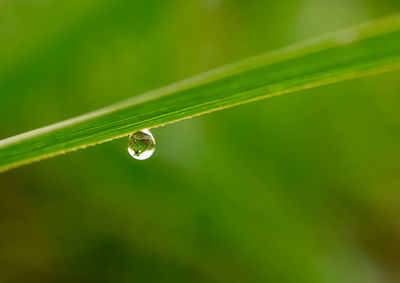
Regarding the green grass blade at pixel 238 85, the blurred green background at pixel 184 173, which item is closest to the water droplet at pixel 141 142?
the green grass blade at pixel 238 85

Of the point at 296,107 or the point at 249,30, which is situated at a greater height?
the point at 249,30

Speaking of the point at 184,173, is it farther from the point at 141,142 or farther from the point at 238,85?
the point at 238,85

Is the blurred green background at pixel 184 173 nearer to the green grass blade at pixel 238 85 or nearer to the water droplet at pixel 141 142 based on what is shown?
the water droplet at pixel 141 142

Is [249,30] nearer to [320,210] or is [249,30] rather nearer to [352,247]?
[320,210]

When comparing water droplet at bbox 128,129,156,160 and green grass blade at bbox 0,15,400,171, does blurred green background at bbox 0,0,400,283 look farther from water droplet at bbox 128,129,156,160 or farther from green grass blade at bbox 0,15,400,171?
green grass blade at bbox 0,15,400,171

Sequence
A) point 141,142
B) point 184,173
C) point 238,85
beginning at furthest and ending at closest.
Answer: point 184,173 → point 141,142 → point 238,85

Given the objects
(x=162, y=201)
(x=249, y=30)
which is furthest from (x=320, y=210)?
(x=249, y=30)

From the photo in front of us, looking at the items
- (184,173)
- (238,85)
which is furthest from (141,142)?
(184,173)
